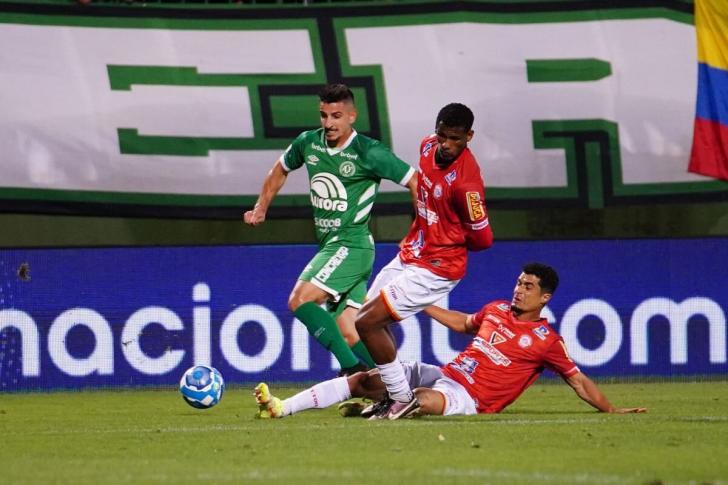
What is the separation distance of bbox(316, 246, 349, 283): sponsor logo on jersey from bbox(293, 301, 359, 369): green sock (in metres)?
0.21

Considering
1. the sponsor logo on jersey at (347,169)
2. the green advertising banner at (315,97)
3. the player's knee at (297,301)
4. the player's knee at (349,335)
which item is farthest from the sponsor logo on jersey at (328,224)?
the green advertising banner at (315,97)

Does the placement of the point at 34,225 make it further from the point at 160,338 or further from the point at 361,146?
the point at 361,146

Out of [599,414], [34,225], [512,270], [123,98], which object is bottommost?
[599,414]

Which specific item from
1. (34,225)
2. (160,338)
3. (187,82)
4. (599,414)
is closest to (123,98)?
(187,82)

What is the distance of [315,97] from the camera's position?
13.6 metres

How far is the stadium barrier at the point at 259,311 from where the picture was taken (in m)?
12.1

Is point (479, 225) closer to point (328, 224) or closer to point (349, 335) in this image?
Result: point (328, 224)

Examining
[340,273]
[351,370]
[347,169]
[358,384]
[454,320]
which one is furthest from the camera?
[347,169]

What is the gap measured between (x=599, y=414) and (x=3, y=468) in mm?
4101

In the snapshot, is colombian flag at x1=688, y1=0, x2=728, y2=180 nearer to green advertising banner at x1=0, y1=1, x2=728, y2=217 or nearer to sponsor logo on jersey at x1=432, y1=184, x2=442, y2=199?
green advertising banner at x1=0, y1=1, x2=728, y2=217

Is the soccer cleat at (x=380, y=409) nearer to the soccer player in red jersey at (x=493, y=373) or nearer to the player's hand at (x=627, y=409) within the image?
the soccer player in red jersey at (x=493, y=373)

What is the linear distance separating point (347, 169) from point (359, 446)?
11.2 ft

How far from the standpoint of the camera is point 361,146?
33.7ft

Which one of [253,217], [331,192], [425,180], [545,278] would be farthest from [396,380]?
[331,192]
